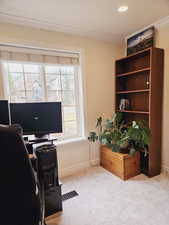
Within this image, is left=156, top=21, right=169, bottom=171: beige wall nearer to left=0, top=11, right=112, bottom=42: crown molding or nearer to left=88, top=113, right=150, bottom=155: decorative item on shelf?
left=88, top=113, right=150, bottom=155: decorative item on shelf

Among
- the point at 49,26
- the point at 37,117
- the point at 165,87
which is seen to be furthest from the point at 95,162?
the point at 49,26

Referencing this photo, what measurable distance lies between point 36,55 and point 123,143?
6.22 ft

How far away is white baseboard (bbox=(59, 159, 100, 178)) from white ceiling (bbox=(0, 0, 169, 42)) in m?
2.25

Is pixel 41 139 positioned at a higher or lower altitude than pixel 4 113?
lower

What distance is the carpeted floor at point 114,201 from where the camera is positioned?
4.89 feet

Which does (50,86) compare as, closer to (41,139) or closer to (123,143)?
(41,139)

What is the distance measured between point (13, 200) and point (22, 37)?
2.04 m

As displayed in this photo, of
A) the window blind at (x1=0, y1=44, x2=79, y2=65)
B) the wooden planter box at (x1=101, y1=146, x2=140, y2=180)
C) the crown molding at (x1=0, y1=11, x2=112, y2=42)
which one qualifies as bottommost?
the wooden planter box at (x1=101, y1=146, x2=140, y2=180)

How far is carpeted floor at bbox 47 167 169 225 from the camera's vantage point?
149cm

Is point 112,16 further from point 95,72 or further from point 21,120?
point 21,120

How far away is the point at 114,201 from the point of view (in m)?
1.77

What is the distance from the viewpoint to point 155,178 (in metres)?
2.23

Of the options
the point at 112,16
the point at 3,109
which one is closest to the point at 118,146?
the point at 3,109

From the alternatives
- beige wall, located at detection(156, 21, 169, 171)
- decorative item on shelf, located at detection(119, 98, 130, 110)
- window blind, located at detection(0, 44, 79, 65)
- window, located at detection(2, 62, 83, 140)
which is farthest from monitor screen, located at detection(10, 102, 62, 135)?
beige wall, located at detection(156, 21, 169, 171)
